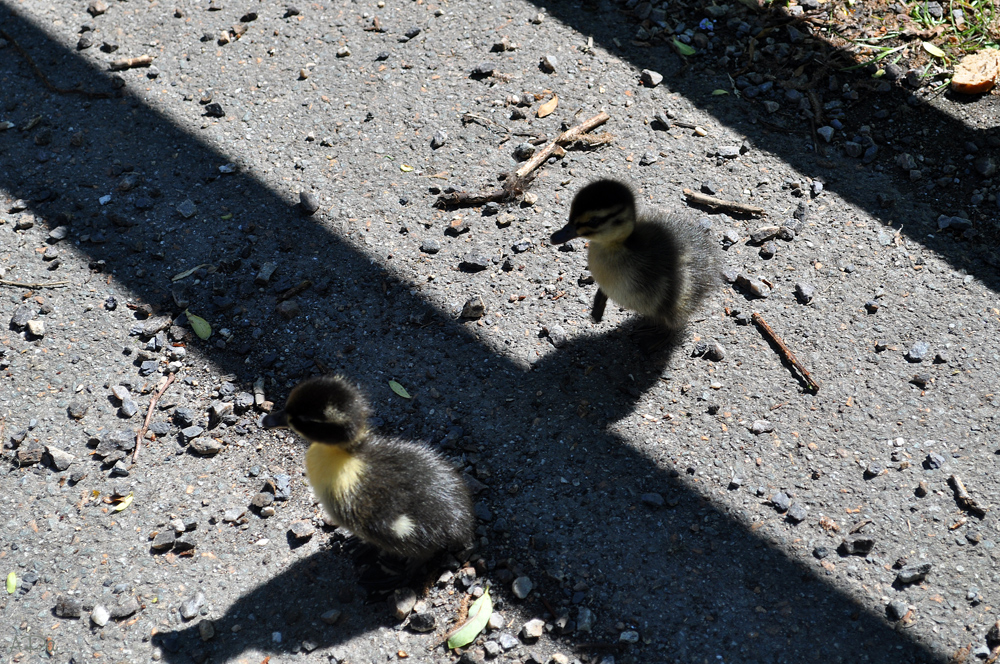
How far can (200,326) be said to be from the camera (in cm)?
450

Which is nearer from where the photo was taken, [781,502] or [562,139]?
[781,502]

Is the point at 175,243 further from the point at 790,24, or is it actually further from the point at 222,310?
the point at 790,24

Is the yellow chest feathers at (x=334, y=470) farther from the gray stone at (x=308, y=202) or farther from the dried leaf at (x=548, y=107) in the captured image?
the dried leaf at (x=548, y=107)

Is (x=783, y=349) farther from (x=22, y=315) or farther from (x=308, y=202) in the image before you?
Result: (x=22, y=315)

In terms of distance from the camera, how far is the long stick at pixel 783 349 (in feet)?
14.0

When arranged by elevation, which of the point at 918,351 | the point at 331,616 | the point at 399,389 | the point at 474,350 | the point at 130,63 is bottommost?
the point at 331,616

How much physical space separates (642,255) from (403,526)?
5.92ft

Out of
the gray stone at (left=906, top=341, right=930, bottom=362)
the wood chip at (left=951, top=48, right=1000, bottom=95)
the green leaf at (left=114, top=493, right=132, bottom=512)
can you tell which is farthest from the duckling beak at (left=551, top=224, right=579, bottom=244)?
the wood chip at (left=951, top=48, right=1000, bottom=95)

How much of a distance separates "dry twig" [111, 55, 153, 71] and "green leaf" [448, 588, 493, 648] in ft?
15.2

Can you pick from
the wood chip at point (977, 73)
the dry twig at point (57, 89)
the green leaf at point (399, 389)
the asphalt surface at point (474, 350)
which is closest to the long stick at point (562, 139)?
the asphalt surface at point (474, 350)

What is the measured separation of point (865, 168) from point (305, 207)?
144 inches

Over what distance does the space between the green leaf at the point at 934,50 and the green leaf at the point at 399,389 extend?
4.67 m

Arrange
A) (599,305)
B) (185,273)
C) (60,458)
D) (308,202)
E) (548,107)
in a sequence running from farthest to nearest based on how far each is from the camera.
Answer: (548,107) → (308,202) → (185,273) → (599,305) → (60,458)

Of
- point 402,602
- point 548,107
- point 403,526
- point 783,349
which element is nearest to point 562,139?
point 548,107
